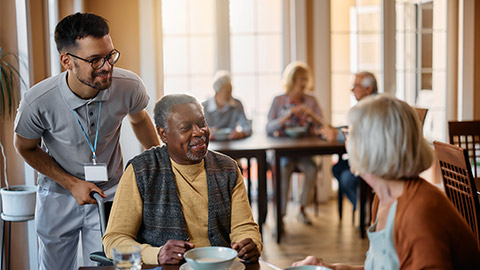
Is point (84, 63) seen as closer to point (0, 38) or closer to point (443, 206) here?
point (0, 38)

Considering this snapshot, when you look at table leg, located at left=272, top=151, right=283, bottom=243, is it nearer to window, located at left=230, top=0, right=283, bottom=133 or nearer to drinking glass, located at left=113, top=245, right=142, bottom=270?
window, located at left=230, top=0, right=283, bottom=133

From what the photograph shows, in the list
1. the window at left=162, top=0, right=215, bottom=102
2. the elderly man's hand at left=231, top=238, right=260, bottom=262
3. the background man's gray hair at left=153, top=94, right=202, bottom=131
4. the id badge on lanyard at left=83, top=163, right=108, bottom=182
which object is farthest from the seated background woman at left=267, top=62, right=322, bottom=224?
the elderly man's hand at left=231, top=238, right=260, bottom=262

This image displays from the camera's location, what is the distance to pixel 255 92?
6070 millimetres

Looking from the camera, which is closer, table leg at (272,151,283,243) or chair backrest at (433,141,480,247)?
chair backrest at (433,141,480,247)

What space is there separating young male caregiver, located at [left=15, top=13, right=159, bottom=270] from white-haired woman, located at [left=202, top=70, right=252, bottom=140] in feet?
8.47

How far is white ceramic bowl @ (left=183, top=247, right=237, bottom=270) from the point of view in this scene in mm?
1631

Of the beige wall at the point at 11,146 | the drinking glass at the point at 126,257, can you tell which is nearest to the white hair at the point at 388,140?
the drinking glass at the point at 126,257

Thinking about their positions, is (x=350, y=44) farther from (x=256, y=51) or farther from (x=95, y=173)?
(x=95, y=173)

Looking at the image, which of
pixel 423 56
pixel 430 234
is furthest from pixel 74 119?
pixel 423 56

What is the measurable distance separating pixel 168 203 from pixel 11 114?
1478mm

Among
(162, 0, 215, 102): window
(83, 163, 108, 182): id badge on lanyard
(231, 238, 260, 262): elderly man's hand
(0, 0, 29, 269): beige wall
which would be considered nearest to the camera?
(231, 238, 260, 262): elderly man's hand

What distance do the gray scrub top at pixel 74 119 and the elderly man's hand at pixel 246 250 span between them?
3.04ft

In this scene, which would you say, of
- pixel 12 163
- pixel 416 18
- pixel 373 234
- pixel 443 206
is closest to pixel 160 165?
pixel 373 234

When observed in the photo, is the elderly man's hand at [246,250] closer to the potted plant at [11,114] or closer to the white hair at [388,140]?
the white hair at [388,140]
